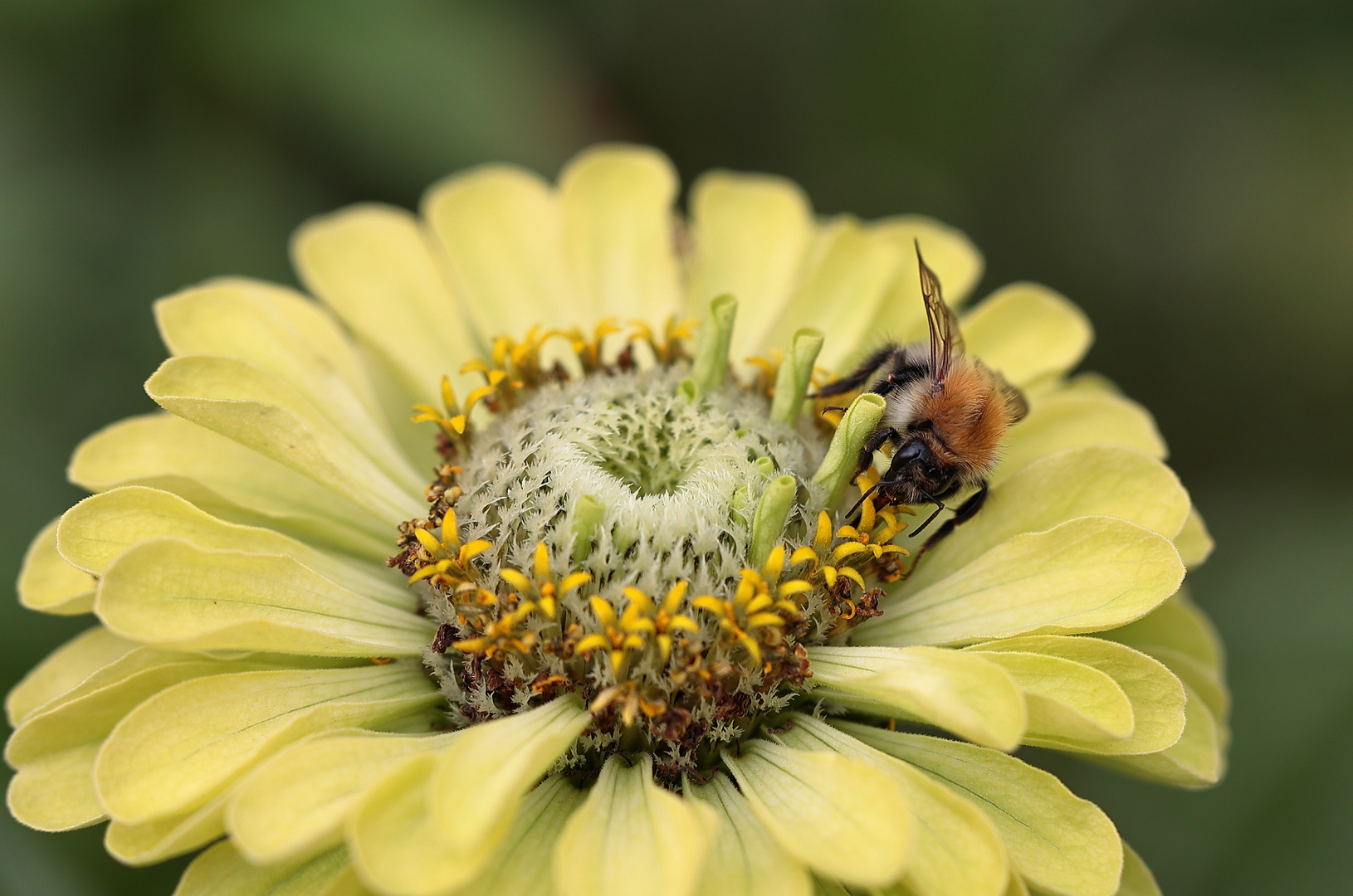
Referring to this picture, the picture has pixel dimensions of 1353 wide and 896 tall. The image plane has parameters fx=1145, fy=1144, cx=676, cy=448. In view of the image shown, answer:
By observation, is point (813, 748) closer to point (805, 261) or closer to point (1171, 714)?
point (1171, 714)

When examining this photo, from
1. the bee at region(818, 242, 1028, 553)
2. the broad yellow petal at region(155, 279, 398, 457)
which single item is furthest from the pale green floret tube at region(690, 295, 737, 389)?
the broad yellow petal at region(155, 279, 398, 457)

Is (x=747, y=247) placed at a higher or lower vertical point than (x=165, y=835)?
higher

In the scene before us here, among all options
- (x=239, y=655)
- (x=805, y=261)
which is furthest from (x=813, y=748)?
(x=805, y=261)

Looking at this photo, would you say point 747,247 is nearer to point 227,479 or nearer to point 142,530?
point 227,479

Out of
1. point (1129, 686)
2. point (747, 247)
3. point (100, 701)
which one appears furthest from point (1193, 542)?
point (100, 701)

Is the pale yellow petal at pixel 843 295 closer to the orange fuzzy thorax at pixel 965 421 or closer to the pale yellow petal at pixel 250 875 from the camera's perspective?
the orange fuzzy thorax at pixel 965 421

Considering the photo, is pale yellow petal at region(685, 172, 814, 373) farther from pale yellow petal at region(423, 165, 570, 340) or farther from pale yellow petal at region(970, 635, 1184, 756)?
pale yellow petal at region(970, 635, 1184, 756)
